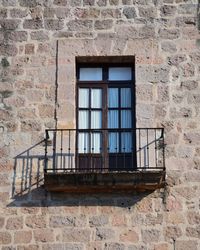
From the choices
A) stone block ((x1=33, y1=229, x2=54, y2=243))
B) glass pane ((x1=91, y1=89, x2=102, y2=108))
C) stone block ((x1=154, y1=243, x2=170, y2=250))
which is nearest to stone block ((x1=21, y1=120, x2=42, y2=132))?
glass pane ((x1=91, y1=89, x2=102, y2=108))

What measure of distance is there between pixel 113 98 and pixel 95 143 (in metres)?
0.75

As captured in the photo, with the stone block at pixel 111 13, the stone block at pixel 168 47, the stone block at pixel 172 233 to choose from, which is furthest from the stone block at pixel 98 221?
the stone block at pixel 111 13

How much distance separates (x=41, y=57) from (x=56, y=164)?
5.46 ft

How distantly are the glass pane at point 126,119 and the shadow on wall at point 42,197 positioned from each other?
1104mm

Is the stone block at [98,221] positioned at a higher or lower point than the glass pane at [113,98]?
lower

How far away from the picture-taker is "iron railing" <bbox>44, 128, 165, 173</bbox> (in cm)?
927

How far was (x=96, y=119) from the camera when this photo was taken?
32.1ft

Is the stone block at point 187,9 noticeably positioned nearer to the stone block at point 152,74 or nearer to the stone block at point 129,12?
the stone block at point 129,12

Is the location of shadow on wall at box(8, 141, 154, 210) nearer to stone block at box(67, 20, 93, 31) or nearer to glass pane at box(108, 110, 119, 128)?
glass pane at box(108, 110, 119, 128)

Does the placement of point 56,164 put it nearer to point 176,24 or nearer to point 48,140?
point 48,140

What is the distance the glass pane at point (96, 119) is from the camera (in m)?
9.74

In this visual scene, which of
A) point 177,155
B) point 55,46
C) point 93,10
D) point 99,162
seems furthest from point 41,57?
point 177,155

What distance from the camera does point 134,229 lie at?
8.92 metres

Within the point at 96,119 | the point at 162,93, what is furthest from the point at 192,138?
the point at 96,119
